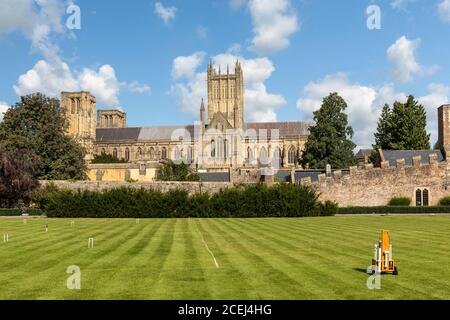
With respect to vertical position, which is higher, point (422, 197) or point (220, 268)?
point (422, 197)

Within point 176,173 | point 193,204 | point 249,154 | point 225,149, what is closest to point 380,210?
point 193,204

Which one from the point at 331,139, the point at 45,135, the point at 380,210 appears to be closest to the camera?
the point at 380,210

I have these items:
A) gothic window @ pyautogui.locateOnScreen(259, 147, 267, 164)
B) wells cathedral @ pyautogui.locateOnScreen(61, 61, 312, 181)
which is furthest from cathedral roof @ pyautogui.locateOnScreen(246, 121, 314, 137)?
gothic window @ pyautogui.locateOnScreen(259, 147, 267, 164)

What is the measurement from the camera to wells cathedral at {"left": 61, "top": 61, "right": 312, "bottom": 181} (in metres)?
106

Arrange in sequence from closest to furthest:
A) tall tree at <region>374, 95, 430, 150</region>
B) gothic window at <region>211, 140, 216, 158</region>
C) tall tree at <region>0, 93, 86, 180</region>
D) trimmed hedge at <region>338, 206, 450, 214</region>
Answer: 1. trimmed hedge at <region>338, 206, 450, 214</region>
2. tall tree at <region>0, 93, 86, 180</region>
3. tall tree at <region>374, 95, 430, 150</region>
4. gothic window at <region>211, 140, 216, 158</region>

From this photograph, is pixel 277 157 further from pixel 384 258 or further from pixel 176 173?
pixel 384 258

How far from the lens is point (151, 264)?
13.7 meters

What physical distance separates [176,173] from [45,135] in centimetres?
1551

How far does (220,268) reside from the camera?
42.4 feet

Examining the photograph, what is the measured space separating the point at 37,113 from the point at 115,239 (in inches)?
1744

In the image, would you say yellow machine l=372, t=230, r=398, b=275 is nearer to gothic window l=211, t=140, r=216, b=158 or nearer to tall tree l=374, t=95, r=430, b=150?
tall tree l=374, t=95, r=430, b=150

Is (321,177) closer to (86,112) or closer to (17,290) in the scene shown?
(17,290)

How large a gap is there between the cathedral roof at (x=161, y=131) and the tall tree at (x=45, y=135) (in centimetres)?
5866

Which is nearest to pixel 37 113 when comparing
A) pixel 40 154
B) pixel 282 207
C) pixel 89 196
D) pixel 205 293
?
pixel 40 154
